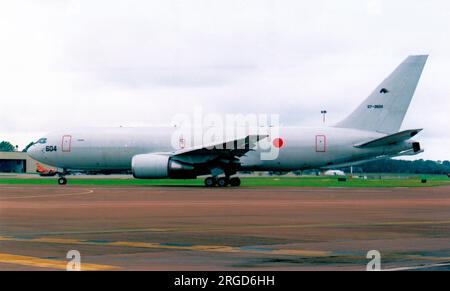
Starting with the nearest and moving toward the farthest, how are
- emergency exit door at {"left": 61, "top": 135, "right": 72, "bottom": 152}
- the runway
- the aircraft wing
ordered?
the runway, the aircraft wing, emergency exit door at {"left": 61, "top": 135, "right": 72, "bottom": 152}

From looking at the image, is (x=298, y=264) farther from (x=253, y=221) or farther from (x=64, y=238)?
(x=253, y=221)

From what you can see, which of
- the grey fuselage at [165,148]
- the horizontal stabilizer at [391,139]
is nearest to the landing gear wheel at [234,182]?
the grey fuselage at [165,148]

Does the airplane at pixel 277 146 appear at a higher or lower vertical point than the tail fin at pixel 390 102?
lower

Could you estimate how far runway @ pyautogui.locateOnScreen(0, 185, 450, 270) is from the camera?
14.4 meters

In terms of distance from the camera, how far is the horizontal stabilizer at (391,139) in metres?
60.9

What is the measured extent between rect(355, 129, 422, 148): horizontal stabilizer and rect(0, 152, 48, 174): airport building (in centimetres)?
9929

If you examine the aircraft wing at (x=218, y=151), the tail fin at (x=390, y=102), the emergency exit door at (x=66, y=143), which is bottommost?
the aircraft wing at (x=218, y=151)

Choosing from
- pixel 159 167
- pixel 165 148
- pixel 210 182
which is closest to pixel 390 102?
pixel 210 182

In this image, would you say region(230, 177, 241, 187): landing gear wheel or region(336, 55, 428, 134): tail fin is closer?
region(230, 177, 241, 187): landing gear wheel

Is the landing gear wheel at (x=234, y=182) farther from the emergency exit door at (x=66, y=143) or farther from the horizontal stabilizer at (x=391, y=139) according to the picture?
the emergency exit door at (x=66, y=143)

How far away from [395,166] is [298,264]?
7027 inches
